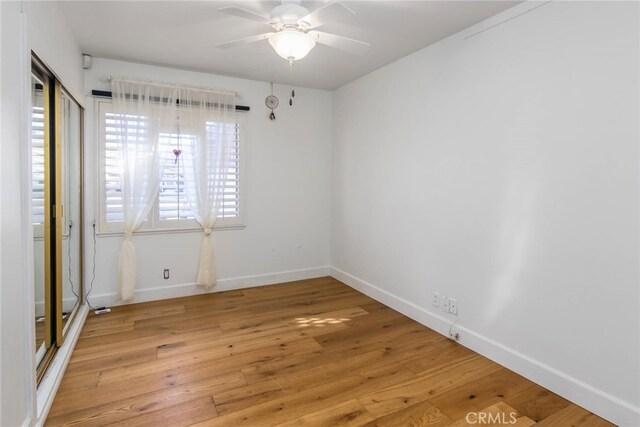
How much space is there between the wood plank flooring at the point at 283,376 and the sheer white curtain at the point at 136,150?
570mm

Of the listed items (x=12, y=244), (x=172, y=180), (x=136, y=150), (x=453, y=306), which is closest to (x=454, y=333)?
(x=453, y=306)

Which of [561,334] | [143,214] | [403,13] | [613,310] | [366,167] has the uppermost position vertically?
[403,13]

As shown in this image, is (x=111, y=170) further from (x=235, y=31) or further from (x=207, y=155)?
(x=235, y=31)

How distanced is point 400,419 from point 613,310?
1.34 meters

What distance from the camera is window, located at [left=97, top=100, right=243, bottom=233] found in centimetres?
353

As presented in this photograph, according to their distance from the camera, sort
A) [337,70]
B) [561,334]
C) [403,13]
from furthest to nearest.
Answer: [337,70]
[403,13]
[561,334]

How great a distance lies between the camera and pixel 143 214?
365 centimetres

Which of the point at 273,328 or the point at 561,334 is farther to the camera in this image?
the point at 273,328

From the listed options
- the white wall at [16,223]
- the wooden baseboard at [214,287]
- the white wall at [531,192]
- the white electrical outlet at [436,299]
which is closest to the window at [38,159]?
the white wall at [16,223]

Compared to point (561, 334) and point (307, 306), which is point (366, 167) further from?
point (561, 334)

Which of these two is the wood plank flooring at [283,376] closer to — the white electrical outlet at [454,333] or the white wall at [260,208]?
the white electrical outlet at [454,333]

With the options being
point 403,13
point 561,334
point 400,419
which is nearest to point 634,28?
point 403,13

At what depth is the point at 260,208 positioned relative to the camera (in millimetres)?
4355

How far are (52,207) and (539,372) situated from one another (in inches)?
137
